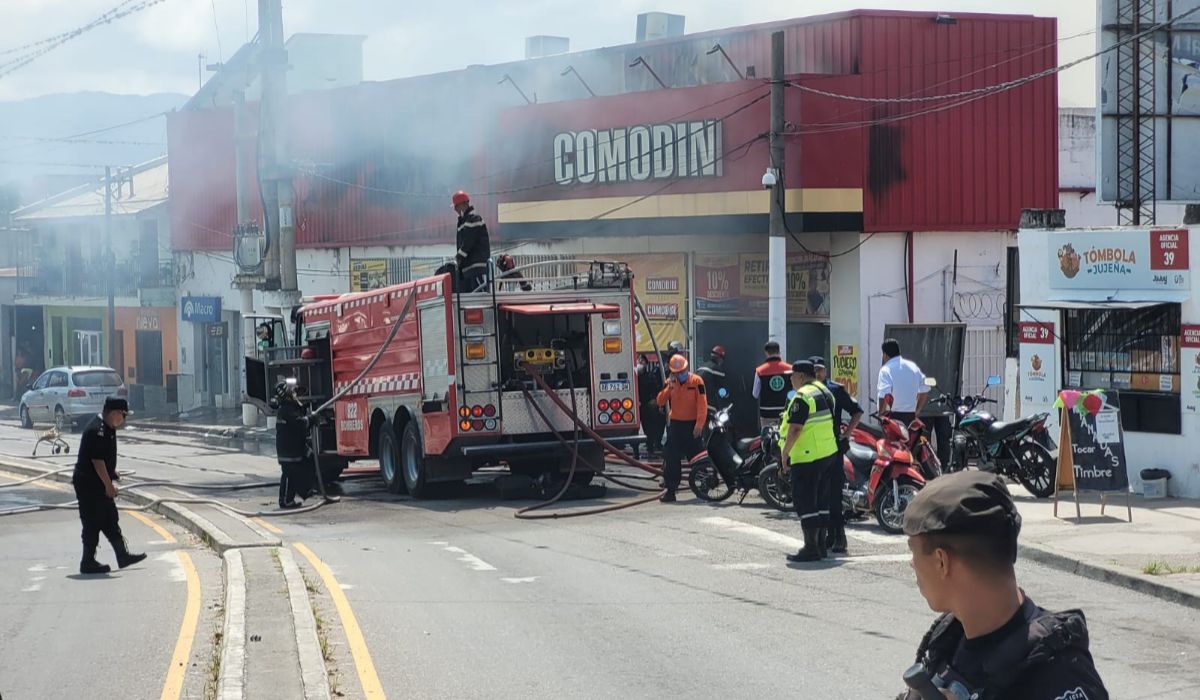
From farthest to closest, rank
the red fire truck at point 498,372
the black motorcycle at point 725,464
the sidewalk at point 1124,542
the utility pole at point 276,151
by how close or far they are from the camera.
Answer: the utility pole at point 276,151
the red fire truck at point 498,372
the black motorcycle at point 725,464
the sidewalk at point 1124,542

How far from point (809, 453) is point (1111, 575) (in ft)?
8.22

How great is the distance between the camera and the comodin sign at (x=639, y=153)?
26062 mm

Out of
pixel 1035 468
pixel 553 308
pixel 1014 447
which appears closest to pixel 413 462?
pixel 553 308

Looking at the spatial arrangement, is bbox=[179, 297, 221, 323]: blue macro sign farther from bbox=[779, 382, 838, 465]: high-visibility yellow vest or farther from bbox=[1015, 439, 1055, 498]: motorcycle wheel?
bbox=[779, 382, 838, 465]: high-visibility yellow vest

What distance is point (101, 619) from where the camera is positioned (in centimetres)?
1016

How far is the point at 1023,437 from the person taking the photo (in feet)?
52.9

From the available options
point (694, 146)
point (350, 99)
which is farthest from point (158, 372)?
point (694, 146)

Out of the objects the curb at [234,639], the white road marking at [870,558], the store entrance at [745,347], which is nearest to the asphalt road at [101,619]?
the curb at [234,639]

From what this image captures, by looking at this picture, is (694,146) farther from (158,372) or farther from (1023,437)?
(158,372)

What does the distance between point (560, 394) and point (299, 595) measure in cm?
825

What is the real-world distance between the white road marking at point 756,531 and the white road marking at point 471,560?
264cm

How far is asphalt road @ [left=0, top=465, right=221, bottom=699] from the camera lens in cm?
813

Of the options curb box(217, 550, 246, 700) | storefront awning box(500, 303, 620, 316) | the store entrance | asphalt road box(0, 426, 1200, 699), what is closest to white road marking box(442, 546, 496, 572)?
asphalt road box(0, 426, 1200, 699)

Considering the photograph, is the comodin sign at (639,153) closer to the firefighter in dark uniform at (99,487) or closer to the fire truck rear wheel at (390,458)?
the fire truck rear wheel at (390,458)
